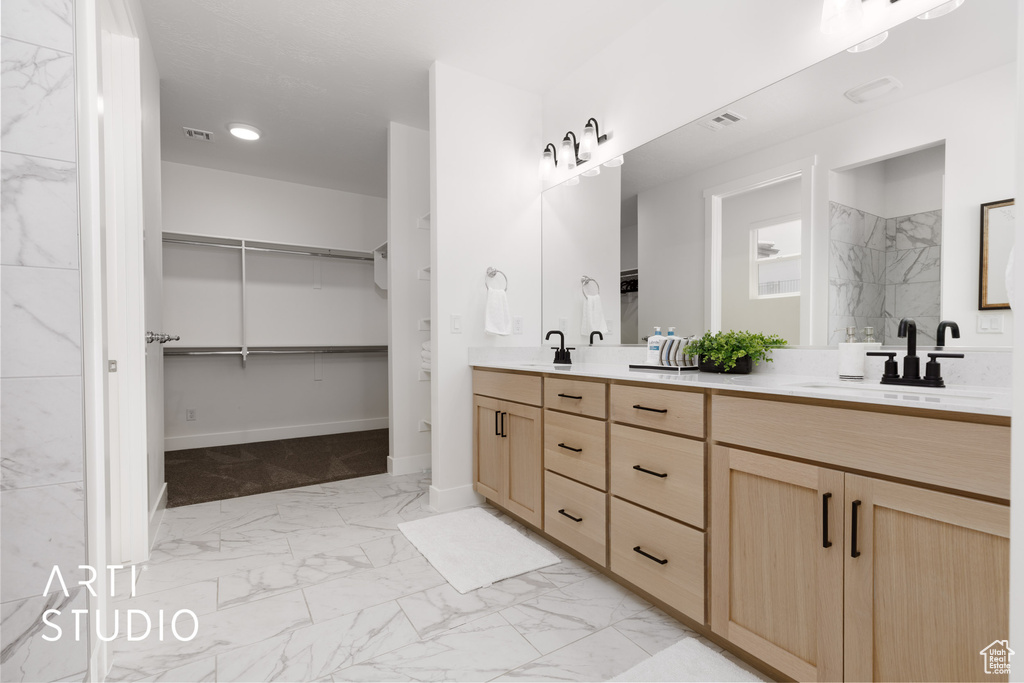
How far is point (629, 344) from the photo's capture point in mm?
2451

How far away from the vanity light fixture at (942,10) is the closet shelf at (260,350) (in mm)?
4310

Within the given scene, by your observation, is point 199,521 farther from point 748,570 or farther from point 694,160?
point 694,160

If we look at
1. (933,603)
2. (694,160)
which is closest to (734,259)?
(694,160)

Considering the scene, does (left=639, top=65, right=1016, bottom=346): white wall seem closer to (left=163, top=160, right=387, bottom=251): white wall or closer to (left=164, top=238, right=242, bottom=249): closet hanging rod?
(left=163, top=160, right=387, bottom=251): white wall

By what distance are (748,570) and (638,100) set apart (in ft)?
7.07

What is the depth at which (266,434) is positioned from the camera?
4367mm

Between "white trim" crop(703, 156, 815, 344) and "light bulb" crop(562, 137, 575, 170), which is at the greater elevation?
"light bulb" crop(562, 137, 575, 170)

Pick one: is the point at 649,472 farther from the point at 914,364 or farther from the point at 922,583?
the point at 914,364

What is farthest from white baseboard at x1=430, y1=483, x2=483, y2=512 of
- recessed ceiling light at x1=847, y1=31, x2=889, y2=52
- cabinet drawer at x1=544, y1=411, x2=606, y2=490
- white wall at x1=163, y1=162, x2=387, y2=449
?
recessed ceiling light at x1=847, y1=31, x2=889, y2=52

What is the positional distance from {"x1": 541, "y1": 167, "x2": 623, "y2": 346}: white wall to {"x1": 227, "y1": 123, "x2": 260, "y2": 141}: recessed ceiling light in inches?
87.9

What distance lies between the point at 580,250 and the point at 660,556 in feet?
5.71

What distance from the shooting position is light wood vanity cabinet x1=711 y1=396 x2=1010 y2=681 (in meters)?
0.89

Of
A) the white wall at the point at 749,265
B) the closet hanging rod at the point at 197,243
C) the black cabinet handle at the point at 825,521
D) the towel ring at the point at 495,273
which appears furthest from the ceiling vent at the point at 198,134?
the black cabinet handle at the point at 825,521

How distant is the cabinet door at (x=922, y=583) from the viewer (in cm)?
87
